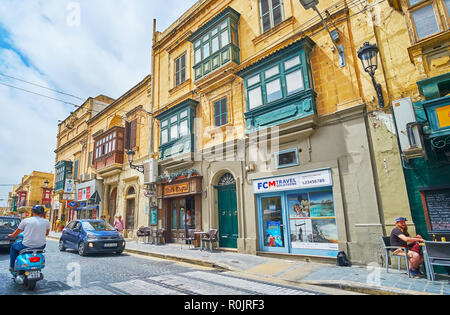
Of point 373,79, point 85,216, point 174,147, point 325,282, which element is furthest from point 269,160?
point 85,216

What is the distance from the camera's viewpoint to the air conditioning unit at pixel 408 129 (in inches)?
274

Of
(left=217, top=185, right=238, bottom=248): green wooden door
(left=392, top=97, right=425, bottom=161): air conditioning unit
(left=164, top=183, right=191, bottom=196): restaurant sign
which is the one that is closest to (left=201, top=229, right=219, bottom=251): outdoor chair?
(left=217, top=185, right=238, bottom=248): green wooden door

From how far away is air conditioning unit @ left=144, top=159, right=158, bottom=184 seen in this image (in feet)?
50.8

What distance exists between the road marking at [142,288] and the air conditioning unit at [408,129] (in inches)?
271

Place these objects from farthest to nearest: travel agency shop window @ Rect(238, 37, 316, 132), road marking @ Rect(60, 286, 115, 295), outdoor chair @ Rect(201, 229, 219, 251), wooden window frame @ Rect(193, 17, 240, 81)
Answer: wooden window frame @ Rect(193, 17, 240, 81)
outdoor chair @ Rect(201, 229, 219, 251)
travel agency shop window @ Rect(238, 37, 316, 132)
road marking @ Rect(60, 286, 115, 295)

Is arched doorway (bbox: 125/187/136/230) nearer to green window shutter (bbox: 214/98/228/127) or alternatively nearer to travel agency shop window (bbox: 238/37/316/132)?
green window shutter (bbox: 214/98/228/127)

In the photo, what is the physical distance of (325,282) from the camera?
6059 millimetres

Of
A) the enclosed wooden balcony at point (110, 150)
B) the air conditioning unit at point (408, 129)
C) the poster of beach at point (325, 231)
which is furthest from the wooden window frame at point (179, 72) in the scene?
the air conditioning unit at point (408, 129)

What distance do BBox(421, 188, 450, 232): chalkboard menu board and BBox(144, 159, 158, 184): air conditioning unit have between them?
1272 cm

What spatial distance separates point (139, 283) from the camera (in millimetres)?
5812

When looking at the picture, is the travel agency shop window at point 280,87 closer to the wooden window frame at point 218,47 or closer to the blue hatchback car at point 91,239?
the wooden window frame at point 218,47

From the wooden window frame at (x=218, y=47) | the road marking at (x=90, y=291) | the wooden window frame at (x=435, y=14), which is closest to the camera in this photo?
the road marking at (x=90, y=291)

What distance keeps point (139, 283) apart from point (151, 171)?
33.7 feet

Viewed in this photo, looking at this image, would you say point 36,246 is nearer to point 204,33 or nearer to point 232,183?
point 232,183
